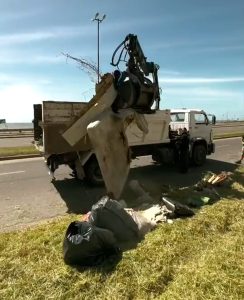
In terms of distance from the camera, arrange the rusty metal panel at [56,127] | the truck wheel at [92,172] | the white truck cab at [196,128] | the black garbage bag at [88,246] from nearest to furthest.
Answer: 1. the black garbage bag at [88,246]
2. the rusty metal panel at [56,127]
3. the truck wheel at [92,172]
4. the white truck cab at [196,128]

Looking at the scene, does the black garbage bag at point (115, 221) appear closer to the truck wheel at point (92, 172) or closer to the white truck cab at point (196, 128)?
the truck wheel at point (92, 172)

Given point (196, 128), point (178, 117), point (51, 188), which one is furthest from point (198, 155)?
point (51, 188)

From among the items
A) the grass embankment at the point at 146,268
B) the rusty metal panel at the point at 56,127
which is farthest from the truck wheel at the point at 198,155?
the grass embankment at the point at 146,268

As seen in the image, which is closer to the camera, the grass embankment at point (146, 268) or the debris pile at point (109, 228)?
the grass embankment at point (146, 268)

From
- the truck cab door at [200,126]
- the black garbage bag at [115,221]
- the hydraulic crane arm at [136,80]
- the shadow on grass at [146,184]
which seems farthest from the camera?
the truck cab door at [200,126]

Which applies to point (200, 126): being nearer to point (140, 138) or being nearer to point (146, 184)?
point (140, 138)

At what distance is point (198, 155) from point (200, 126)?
1.23 m

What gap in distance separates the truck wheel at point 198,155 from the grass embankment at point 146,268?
28.6 feet

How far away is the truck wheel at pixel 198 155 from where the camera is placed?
15.5m

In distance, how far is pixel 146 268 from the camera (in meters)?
5.08

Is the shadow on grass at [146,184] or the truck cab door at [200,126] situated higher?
the truck cab door at [200,126]

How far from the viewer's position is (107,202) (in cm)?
617

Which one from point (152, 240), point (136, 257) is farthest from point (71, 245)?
point (152, 240)

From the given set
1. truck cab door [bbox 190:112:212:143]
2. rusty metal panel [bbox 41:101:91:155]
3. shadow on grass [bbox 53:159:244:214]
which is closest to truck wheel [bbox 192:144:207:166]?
shadow on grass [bbox 53:159:244:214]
